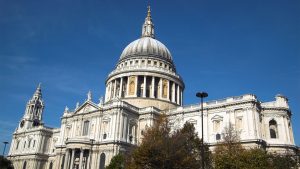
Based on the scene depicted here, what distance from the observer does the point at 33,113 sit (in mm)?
82625

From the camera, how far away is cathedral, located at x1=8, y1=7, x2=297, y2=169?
49125 mm

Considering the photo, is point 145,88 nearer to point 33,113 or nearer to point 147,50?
point 147,50

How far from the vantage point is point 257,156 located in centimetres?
3155

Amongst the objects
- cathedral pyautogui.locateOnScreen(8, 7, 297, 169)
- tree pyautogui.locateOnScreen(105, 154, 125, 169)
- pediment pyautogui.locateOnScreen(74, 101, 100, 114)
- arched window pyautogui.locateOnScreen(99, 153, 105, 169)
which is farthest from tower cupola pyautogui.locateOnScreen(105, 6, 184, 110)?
tree pyautogui.locateOnScreen(105, 154, 125, 169)

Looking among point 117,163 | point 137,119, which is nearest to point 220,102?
point 137,119

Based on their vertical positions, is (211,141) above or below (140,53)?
below

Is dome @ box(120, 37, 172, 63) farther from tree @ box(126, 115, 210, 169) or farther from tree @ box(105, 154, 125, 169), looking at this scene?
tree @ box(126, 115, 210, 169)

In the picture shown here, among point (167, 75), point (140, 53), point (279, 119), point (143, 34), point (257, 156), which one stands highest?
point (143, 34)

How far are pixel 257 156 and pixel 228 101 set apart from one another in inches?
788

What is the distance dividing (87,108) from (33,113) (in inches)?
1224

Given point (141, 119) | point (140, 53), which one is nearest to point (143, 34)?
point (140, 53)

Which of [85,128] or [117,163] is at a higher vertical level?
[85,128]

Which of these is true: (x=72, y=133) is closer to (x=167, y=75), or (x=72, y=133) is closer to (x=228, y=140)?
(x=167, y=75)

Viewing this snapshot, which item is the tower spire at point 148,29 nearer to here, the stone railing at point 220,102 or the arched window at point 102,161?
the stone railing at point 220,102
